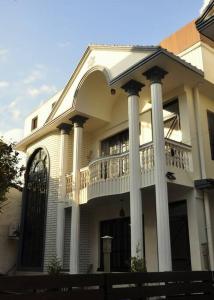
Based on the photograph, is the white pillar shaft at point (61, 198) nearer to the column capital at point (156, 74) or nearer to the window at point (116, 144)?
the window at point (116, 144)

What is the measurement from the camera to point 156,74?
32.4ft

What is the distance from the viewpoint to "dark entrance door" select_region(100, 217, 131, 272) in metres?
11.7

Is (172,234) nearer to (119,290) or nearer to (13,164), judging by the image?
(119,290)

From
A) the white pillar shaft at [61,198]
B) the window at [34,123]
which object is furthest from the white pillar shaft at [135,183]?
the window at [34,123]

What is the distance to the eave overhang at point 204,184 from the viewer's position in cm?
955

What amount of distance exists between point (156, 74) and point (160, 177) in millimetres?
A: 2964

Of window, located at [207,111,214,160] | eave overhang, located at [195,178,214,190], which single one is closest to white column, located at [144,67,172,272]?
eave overhang, located at [195,178,214,190]

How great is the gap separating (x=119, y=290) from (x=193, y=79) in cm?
705

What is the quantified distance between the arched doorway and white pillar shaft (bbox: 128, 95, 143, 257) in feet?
18.8

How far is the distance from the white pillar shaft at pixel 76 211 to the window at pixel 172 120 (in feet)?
11.0

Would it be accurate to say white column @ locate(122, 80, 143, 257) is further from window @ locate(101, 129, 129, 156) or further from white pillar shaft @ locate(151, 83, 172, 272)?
window @ locate(101, 129, 129, 156)

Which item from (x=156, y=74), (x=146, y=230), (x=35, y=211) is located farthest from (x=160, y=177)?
(x=35, y=211)

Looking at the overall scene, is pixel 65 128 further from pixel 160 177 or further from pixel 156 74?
pixel 160 177

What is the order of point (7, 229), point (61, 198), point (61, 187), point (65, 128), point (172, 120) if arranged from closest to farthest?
point (172, 120)
point (61, 198)
point (61, 187)
point (65, 128)
point (7, 229)
